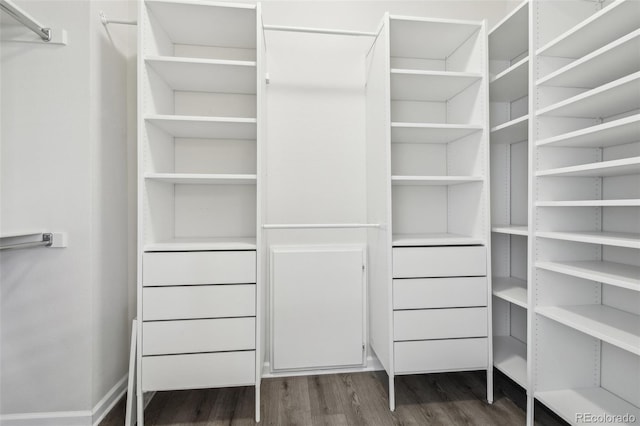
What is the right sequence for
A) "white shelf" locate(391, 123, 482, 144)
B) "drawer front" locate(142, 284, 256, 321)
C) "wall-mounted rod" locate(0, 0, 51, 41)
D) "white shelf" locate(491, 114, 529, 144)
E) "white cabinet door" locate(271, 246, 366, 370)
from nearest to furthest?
→ "wall-mounted rod" locate(0, 0, 51, 41) < "drawer front" locate(142, 284, 256, 321) < "white shelf" locate(491, 114, 529, 144) < "white shelf" locate(391, 123, 482, 144) < "white cabinet door" locate(271, 246, 366, 370)

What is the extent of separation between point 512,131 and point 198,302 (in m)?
2.02

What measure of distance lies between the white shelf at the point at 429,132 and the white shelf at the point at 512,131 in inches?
5.5

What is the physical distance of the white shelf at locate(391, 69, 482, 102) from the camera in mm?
1864

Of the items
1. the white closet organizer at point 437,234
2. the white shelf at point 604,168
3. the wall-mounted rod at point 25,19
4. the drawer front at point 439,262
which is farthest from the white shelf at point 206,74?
the white shelf at point 604,168

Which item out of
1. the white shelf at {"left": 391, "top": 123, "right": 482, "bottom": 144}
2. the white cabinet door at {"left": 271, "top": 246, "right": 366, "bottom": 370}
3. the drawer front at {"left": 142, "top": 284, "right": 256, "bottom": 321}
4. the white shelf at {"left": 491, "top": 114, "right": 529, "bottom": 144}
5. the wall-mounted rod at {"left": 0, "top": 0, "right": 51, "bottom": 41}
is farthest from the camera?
the white cabinet door at {"left": 271, "top": 246, "right": 366, "bottom": 370}

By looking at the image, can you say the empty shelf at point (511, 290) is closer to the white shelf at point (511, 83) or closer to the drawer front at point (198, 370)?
the white shelf at point (511, 83)

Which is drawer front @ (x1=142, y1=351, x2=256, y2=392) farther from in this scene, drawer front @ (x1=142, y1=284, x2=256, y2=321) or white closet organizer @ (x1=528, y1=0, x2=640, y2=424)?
white closet organizer @ (x1=528, y1=0, x2=640, y2=424)

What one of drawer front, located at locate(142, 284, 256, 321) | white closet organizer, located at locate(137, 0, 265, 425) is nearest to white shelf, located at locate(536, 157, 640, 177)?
white closet organizer, located at locate(137, 0, 265, 425)

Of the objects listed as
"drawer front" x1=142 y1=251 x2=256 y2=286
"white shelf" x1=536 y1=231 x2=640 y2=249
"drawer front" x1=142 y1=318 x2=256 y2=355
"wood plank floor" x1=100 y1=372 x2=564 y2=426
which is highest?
"white shelf" x1=536 y1=231 x2=640 y2=249

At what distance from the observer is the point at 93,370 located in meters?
1.71

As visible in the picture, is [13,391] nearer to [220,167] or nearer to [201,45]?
[220,167]

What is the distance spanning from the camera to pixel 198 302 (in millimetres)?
1677

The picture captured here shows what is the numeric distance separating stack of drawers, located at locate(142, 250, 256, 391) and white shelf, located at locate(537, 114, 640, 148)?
5.16ft

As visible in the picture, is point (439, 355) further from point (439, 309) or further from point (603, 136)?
point (603, 136)
